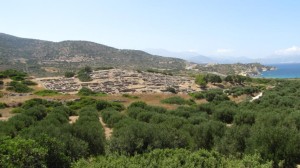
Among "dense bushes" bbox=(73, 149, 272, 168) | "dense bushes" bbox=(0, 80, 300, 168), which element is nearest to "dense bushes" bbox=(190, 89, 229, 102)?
"dense bushes" bbox=(0, 80, 300, 168)

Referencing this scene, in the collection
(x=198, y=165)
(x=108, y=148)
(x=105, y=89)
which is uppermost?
(x=198, y=165)

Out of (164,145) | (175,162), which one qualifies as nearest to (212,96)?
(164,145)

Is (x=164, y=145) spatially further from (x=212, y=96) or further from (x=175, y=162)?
(x=212, y=96)

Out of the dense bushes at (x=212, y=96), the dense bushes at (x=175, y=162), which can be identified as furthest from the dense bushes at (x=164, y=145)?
the dense bushes at (x=212, y=96)

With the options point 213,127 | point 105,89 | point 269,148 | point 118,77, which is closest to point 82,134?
point 213,127

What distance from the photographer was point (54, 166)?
16.2m

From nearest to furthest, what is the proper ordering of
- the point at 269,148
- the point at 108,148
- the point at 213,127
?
the point at 269,148
the point at 108,148
the point at 213,127

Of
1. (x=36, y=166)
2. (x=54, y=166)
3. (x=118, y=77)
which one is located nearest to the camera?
(x=36, y=166)

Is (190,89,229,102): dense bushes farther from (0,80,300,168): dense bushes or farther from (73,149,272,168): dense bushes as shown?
(73,149,272,168): dense bushes

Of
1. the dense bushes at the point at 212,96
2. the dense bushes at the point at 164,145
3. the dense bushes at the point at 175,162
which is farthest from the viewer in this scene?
the dense bushes at the point at 212,96

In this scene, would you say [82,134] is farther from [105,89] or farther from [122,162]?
[105,89]

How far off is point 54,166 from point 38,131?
516 cm

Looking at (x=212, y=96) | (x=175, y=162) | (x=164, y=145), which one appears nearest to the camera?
(x=175, y=162)

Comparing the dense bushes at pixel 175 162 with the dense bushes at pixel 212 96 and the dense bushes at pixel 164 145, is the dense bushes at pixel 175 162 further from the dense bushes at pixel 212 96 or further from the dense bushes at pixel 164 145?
the dense bushes at pixel 212 96
